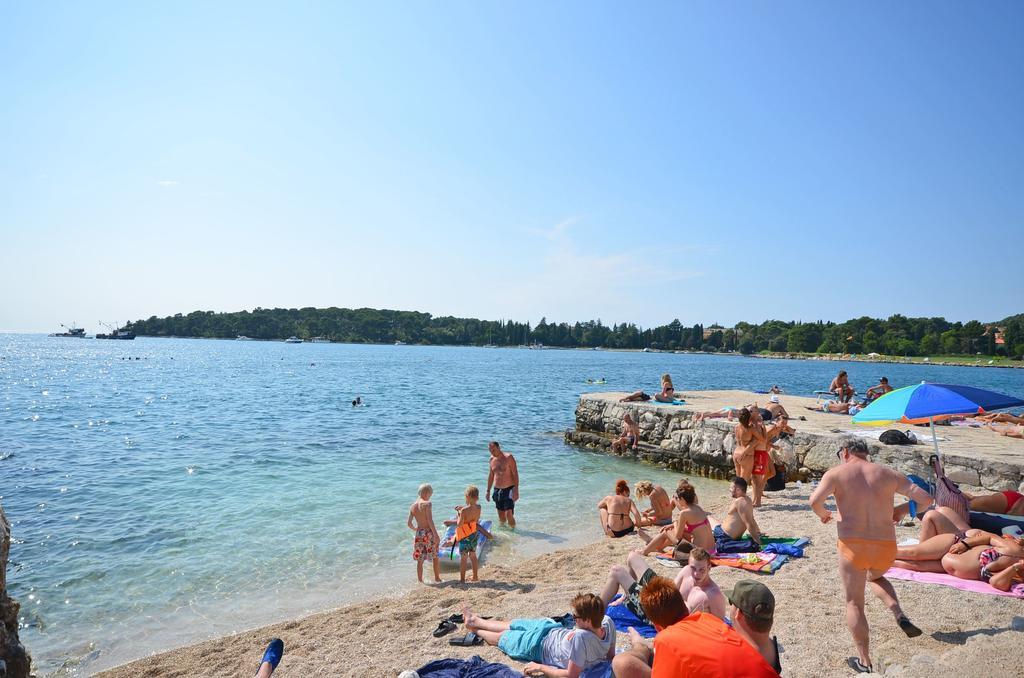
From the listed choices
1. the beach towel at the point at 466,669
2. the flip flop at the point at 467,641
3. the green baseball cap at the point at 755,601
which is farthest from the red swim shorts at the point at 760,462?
the green baseball cap at the point at 755,601

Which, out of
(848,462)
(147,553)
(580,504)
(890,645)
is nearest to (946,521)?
(890,645)

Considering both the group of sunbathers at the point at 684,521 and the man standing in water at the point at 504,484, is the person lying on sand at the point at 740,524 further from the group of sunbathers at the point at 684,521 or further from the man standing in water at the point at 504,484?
the man standing in water at the point at 504,484

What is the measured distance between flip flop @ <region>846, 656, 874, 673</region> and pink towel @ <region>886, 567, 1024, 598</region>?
6.69 feet

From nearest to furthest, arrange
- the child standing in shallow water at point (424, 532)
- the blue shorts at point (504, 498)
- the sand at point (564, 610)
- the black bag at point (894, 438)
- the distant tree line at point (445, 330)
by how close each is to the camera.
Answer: the sand at point (564, 610) → the child standing in shallow water at point (424, 532) → the blue shorts at point (504, 498) → the black bag at point (894, 438) → the distant tree line at point (445, 330)

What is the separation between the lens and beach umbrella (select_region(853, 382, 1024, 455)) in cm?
652

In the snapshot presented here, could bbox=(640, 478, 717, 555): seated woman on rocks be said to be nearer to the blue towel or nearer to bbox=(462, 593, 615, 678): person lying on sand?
the blue towel

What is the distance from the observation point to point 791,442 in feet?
44.0

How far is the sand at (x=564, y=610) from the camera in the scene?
4555 millimetres

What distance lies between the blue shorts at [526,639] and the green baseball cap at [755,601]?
7.48ft

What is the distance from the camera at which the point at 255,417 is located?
81.6 ft

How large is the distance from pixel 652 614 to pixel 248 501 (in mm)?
10792

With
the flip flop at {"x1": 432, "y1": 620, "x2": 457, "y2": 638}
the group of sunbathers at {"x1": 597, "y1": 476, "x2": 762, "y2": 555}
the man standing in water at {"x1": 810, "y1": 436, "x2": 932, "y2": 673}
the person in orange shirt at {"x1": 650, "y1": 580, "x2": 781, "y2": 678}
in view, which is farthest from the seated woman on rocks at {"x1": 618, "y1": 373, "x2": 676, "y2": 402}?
the person in orange shirt at {"x1": 650, "y1": 580, "x2": 781, "y2": 678}

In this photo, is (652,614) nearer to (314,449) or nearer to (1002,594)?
(1002,594)

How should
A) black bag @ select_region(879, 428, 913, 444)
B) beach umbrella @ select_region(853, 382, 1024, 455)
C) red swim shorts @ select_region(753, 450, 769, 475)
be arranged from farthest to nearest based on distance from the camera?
1. black bag @ select_region(879, 428, 913, 444)
2. red swim shorts @ select_region(753, 450, 769, 475)
3. beach umbrella @ select_region(853, 382, 1024, 455)
